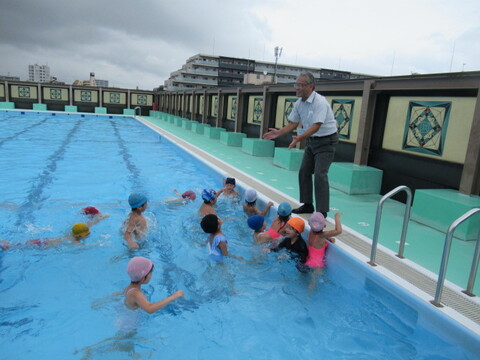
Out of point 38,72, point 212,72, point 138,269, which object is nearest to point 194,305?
point 138,269

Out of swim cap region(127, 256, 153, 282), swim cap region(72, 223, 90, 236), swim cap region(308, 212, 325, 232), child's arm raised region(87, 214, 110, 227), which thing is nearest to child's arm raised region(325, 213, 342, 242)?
swim cap region(308, 212, 325, 232)

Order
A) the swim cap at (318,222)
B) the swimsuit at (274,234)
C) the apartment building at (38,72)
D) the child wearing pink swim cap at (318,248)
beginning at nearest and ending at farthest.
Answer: the swim cap at (318,222)
the child wearing pink swim cap at (318,248)
the swimsuit at (274,234)
the apartment building at (38,72)

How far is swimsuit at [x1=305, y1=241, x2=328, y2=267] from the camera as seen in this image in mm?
4176

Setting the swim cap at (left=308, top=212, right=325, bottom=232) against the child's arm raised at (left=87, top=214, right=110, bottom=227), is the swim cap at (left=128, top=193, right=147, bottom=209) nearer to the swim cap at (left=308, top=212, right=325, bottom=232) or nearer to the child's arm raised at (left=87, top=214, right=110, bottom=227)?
the child's arm raised at (left=87, top=214, right=110, bottom=227)

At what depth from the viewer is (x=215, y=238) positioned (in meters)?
4.23

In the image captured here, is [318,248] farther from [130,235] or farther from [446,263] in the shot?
[130,235]

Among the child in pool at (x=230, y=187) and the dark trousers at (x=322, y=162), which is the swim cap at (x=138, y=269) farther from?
the child in pool at (x=230, y=187)

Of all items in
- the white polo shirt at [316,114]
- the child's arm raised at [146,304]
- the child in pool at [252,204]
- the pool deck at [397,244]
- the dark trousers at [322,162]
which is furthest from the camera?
the child in pool at [252,204]

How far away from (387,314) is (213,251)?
78.4 inches

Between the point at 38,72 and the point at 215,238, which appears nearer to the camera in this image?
the point at 215,238

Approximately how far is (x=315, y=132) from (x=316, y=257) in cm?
155

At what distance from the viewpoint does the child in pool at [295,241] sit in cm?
419

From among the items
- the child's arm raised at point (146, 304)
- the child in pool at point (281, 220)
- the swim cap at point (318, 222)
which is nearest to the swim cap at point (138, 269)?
the child's arm raised at point (146, 304)

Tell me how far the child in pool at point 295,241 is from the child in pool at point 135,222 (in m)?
1.92
